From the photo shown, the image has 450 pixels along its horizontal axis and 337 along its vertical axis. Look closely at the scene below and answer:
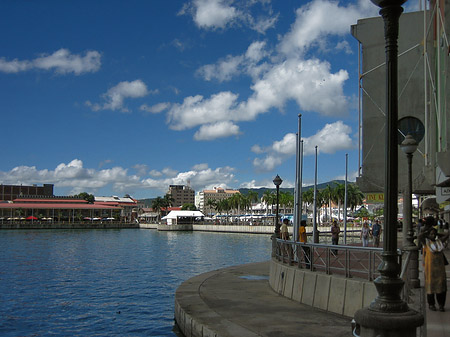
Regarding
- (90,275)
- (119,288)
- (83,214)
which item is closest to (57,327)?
(119,288)

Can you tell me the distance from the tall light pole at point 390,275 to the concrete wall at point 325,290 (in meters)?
5.44

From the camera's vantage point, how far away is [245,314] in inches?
486

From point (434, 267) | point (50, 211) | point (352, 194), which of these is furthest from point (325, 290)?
point (50, 211)

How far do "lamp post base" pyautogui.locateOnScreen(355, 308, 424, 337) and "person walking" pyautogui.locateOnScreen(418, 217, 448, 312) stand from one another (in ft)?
15.1

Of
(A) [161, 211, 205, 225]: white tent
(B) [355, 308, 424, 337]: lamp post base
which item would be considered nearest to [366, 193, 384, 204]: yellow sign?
(B) [355, 308, 424, 337]: lamp post base

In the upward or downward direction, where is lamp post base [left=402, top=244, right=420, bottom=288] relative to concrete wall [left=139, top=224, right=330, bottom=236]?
upward

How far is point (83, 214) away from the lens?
174 metres

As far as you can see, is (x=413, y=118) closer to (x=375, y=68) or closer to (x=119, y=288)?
(x=375, y=68)

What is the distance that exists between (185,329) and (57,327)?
22.6 feet

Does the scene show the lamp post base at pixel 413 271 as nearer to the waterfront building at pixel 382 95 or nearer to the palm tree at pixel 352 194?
the waterfront building at pixel 382 95

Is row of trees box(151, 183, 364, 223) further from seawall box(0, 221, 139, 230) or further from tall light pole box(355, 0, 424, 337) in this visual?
tall light pole box(355, 0, 424, 337)

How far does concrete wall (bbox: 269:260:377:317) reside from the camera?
39.1 feet

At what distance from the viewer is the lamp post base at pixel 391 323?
20.0 ft

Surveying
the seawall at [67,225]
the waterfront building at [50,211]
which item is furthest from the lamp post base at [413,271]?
the waterfront building at [50,211]
